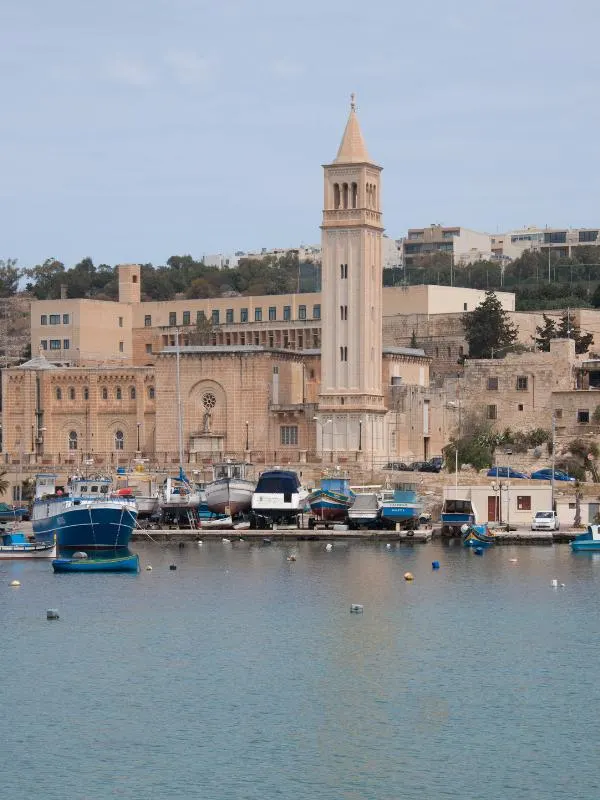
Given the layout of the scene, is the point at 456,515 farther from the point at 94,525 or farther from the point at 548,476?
the point at 94,525

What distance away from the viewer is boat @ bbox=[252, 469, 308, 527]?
276ft

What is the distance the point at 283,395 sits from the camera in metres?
103

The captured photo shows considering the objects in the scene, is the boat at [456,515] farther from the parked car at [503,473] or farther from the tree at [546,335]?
the tree at [546,335]

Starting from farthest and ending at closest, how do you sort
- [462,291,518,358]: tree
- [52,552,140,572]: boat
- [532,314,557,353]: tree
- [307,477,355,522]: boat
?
[532,314,557,353]: tree, [462,291,518,358]: tree, [307,477,355,522]: boat, [52,552,140,572]: boat

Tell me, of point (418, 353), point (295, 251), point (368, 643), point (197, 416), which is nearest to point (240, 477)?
point (197, 416)

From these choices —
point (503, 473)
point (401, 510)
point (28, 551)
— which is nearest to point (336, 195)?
point (503, 473)

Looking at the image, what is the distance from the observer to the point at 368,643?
52.1 meters

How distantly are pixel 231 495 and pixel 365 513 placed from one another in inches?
271

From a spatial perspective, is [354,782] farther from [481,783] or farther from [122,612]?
[122,612]

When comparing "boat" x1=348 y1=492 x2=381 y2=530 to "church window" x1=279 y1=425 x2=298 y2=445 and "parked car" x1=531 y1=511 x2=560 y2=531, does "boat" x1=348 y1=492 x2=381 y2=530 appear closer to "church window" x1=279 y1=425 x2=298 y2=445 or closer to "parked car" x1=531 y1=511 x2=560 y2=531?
"parked car" x1=531 y1=511 x2=560 y2=531

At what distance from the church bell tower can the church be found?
0.25 ft

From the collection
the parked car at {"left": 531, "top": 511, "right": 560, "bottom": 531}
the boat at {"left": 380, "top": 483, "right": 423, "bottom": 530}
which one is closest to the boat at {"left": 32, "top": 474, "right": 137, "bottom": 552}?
the boat at {"left": 380, "top": 483, "right": 423, "bottom": 530}

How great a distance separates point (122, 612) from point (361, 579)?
451 inches

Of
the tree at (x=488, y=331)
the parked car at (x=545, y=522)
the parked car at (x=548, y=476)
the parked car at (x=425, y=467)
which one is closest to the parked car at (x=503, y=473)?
the parked car at (x=548, y=476)
